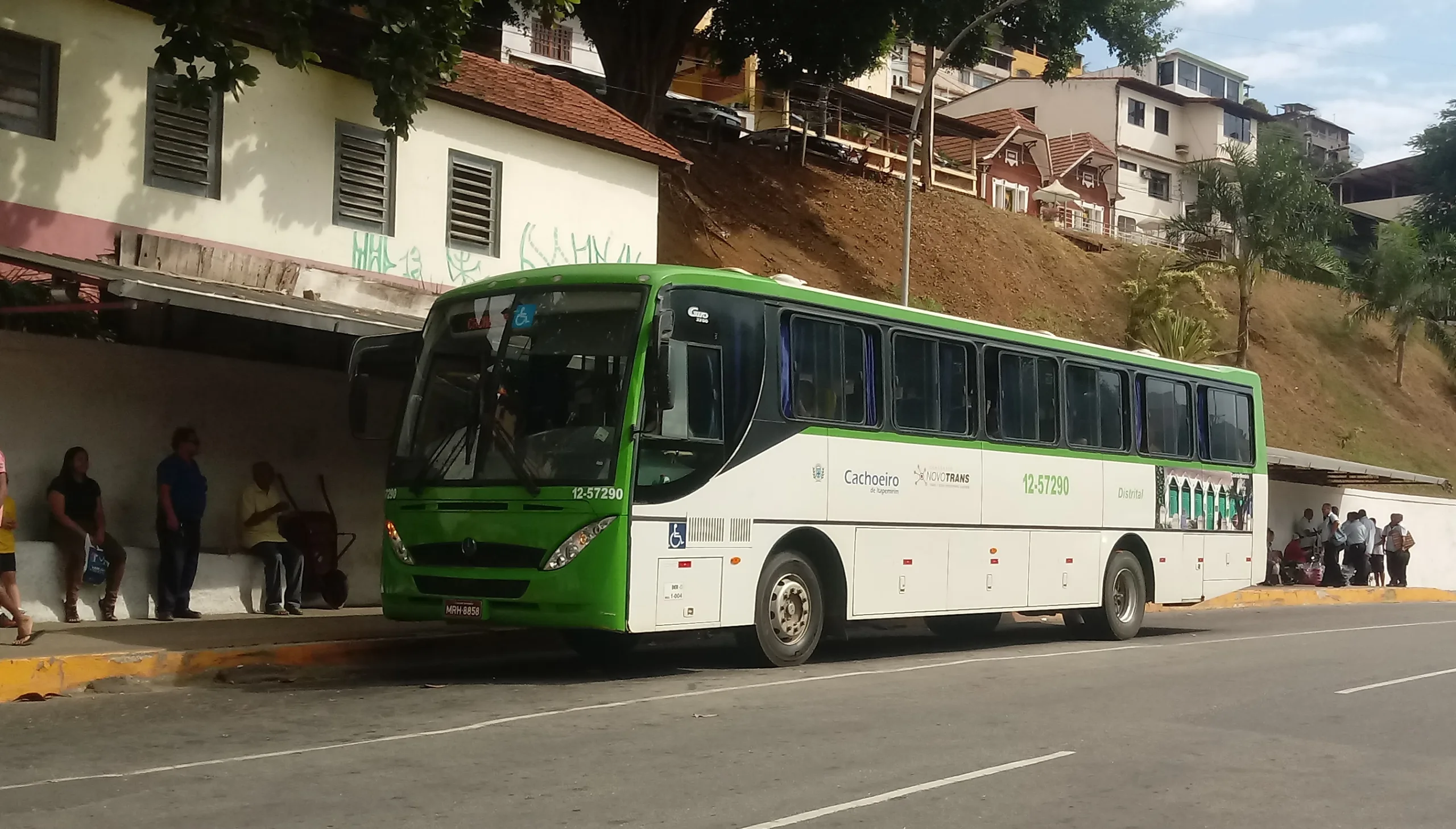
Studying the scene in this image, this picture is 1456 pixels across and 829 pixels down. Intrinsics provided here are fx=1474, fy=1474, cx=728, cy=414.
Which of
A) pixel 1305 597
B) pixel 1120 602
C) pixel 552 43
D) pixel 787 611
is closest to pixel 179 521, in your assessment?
pixel 787 611

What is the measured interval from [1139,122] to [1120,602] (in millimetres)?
59742

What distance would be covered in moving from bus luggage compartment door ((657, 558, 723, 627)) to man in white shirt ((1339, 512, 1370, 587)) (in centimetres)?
2389

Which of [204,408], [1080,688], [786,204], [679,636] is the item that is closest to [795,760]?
[1080,688]

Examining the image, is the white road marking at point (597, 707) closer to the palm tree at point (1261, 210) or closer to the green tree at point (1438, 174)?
the palm tree at point (1261, 210)

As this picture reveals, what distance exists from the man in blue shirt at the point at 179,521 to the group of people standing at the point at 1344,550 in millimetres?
23531

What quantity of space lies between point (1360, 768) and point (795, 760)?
10.6 ft

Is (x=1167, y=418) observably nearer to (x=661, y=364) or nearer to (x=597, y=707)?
(x=661, y=364)

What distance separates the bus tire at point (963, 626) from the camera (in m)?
17.8

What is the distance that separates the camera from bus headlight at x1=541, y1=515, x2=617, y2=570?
36.0 feet

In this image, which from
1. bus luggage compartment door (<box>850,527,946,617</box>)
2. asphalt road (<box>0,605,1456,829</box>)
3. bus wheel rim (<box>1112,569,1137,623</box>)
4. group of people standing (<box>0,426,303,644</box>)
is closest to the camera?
asphalt road (<box>0,605,1456,829</box>)

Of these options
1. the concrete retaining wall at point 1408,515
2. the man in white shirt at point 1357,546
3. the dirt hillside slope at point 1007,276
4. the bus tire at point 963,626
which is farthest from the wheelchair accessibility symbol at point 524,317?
the dirt hillside slope at point 1007,276

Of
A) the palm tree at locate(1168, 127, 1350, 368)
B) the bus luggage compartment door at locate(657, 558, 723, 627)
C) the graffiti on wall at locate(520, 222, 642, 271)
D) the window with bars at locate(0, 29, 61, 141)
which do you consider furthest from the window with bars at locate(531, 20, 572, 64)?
the bus luggage compartment door at locate(657, 558, 723, 627)

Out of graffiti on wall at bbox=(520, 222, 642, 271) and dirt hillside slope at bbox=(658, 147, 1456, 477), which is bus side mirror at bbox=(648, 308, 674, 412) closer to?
graffiti on wall at bbox=(520, 222, 642, 271)

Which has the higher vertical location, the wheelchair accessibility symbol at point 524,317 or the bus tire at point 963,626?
the wheelchair accessibility symbol at point 524,317
